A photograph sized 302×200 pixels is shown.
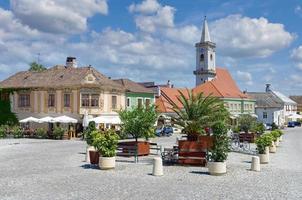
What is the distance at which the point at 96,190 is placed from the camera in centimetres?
1395

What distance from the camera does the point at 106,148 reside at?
18.6 m

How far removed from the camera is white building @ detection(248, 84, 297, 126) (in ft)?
300

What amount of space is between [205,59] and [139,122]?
7294 cm

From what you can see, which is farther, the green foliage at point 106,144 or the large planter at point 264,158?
the large planter at point 264,158

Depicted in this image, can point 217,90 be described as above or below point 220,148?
above

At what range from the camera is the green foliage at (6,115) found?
156 feet

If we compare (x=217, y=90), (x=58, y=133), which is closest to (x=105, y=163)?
(x=58, y=133)

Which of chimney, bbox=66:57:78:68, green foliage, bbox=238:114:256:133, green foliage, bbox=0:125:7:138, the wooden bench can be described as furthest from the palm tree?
chimney, bbox=66:57:78:68

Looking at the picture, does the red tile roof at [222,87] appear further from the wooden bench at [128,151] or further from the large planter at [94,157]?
the large planter at [94,157]

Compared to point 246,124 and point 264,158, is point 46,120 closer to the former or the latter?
point 246,124

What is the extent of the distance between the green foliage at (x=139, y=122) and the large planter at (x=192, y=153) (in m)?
5.38

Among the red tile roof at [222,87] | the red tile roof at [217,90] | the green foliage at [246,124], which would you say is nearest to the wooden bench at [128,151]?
the green foliage at [246,124]

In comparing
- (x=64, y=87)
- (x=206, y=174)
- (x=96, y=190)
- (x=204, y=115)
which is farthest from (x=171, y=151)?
(x=64, y=87)

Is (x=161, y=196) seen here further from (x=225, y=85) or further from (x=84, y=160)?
(x=225, y=85)
